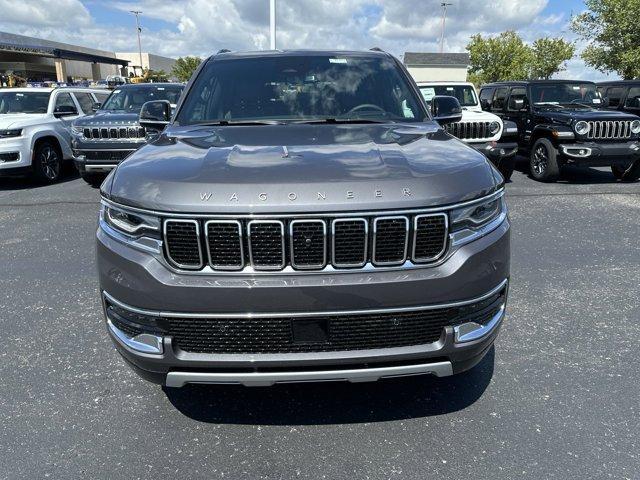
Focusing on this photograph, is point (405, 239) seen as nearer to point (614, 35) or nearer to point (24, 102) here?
point (24, 102)

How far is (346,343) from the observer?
2.23m

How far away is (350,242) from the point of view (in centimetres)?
215

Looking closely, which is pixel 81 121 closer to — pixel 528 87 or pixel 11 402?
pixel 11 402

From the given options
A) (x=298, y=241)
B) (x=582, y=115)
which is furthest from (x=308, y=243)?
(x=582, y=115)

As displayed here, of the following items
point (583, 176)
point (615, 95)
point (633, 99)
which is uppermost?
point (615, 95)

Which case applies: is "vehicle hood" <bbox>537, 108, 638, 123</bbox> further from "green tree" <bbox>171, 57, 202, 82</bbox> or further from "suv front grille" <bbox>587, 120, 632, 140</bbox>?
"green tree" <bbox>171, 57, 202, 82</bbox>

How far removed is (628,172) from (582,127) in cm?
165

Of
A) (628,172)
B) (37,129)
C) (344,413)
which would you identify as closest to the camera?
(344,413)

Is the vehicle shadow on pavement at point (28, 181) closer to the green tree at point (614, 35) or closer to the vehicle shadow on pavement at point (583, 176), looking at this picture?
the vehicle shadow on pavement at point (583, 176)

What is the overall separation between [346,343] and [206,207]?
2.71 ft

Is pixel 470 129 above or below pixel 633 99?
below

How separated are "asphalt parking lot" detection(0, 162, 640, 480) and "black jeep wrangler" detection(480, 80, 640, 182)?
562 centimetres

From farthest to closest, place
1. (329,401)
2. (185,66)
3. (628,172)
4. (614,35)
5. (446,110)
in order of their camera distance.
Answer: (185,66) < (614,35) < (628,172) < (446,110) < (329,401)

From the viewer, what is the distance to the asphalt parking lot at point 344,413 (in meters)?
2.40
